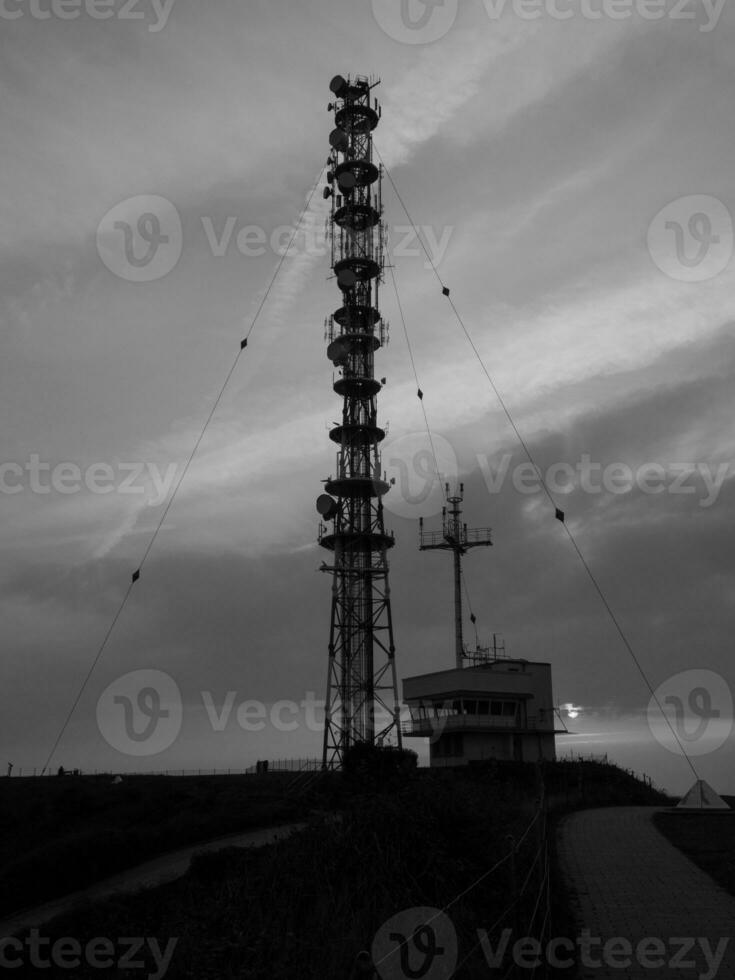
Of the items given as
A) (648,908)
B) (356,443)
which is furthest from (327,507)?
(648,908)

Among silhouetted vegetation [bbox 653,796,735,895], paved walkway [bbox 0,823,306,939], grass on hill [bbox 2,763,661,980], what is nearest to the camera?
grass on hill [bbox 2,763,661,980]

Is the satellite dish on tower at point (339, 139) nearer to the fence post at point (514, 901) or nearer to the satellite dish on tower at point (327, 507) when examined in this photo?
the satellite dish on tower at point (327, 507)

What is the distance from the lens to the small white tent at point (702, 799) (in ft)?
107

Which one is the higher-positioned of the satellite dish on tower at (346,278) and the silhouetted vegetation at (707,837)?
the satellite dish on tower at (346,278)

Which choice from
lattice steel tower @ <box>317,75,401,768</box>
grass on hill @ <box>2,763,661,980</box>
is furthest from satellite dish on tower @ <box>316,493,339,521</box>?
grass on hill @ <box>2,763,661,980</box>

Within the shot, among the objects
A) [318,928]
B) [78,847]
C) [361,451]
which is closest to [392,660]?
[361,451]

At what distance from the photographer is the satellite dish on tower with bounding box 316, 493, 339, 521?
45438 mm

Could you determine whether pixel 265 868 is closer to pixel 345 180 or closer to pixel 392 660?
pixel 392 660

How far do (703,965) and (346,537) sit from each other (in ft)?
115

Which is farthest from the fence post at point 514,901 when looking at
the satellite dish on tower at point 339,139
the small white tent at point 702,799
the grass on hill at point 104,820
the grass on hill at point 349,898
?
the satellite dish on tower at point 339,139

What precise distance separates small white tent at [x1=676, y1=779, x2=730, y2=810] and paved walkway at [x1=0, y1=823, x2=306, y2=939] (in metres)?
14.9

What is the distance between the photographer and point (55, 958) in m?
17.7

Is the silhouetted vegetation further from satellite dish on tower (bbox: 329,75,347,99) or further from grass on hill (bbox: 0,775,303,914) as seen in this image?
satellite dish on tower (bbox: 329,75,347,99)

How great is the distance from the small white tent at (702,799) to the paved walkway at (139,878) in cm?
1486
